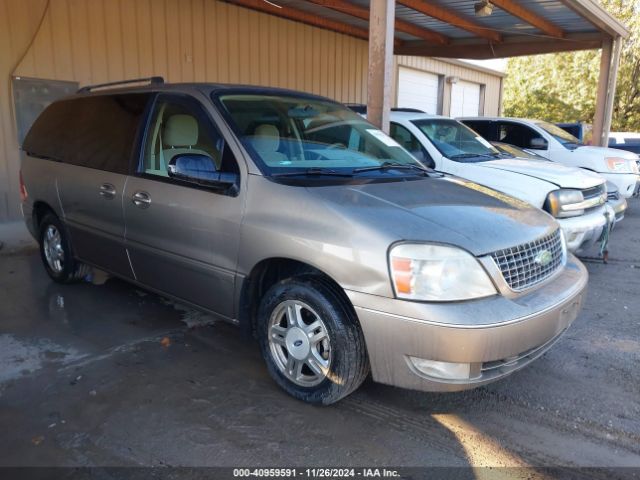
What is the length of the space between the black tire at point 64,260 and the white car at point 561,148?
7.79 meters

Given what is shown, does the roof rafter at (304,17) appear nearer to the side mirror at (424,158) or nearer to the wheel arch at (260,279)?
the side mirror at (424,158)

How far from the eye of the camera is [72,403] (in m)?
3.23

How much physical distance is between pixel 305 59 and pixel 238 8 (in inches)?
78.2

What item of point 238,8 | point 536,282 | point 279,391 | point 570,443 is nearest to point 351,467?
point 279,391

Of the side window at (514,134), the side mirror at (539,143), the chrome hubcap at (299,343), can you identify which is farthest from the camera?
the side window at (514,134)

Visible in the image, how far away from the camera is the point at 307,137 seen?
4020 mm

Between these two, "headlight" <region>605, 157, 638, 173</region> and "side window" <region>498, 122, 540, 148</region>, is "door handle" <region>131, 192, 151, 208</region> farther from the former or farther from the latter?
"headlight" <region>605, 157, 638, 173</region>

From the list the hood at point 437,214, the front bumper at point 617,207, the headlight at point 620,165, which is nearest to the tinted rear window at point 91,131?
the hood at point 437,214

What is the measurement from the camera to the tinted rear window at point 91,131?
4.28m

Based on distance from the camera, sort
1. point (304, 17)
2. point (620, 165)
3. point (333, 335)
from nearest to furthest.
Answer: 1. point (333, 335)
2. point (620, 165)
3. point (304, 17)

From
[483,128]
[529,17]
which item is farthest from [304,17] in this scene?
[529,17]

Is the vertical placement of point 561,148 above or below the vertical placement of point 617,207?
above

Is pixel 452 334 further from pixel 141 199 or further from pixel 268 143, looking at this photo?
pixel 141 199

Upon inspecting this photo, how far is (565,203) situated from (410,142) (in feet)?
6.62
